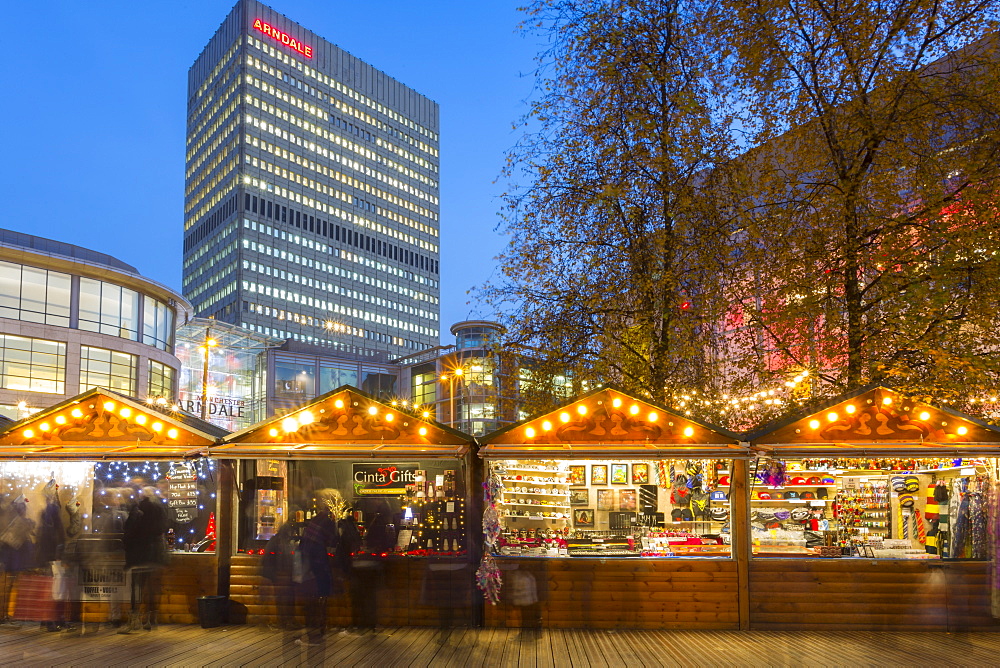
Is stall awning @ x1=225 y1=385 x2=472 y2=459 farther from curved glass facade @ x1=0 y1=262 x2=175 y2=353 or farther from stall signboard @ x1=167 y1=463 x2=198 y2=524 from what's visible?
curved glass facade @ x1=0 y1=262 x2=175 y2=353

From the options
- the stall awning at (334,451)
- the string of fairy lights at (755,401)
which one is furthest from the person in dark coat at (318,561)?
the string of fairy lights at (755,401)

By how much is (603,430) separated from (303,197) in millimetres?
93305

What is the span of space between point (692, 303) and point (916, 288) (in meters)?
3.60

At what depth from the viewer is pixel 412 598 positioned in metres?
9.53

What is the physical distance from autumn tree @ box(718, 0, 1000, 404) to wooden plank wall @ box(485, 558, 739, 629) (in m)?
3.41

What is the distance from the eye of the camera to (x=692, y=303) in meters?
13.0

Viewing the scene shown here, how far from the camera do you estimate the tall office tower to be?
299 ft

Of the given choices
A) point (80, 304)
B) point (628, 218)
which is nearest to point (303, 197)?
point (80, 304)

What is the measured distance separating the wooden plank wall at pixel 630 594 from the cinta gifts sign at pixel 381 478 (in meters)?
2.10

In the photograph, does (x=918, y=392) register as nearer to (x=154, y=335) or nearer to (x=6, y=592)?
(x=6, y=592)

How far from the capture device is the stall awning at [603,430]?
9.34 metres

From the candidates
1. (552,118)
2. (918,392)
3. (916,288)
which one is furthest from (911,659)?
(552,118)

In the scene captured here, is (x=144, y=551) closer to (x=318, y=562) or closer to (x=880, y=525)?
(x=318, y=562)

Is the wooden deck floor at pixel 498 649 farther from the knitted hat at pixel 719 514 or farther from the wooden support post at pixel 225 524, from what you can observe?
the knitted hat at pixel 719 514
